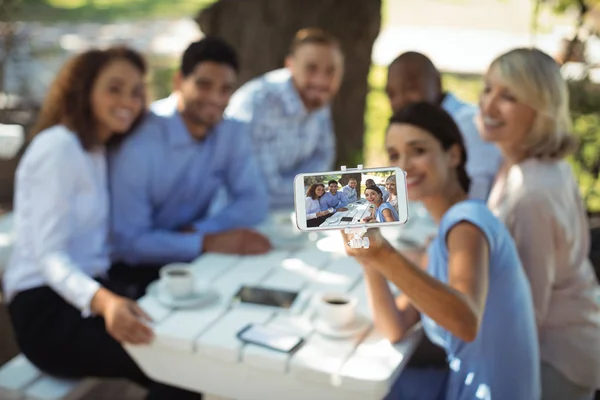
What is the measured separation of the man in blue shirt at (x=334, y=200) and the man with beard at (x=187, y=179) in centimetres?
119

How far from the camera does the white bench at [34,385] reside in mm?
2355

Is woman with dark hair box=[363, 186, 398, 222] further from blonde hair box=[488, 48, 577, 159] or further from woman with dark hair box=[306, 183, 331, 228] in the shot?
blonde hair box=[488, 48, 577, 159]

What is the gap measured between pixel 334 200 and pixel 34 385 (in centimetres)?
142

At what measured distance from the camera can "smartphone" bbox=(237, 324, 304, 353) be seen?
6.53ft

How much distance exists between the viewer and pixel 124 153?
9.78 feet

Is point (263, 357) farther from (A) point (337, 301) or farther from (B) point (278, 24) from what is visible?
(B) point (278, 24)

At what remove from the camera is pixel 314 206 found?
1.59 m

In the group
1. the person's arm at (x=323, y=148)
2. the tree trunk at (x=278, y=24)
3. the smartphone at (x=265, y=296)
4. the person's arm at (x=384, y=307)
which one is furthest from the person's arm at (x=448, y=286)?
the tree trunk at (x=278, y=24)

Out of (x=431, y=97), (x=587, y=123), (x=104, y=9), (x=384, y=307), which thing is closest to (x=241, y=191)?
(x=431, y=97)

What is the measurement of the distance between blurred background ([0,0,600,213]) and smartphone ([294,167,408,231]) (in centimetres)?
280

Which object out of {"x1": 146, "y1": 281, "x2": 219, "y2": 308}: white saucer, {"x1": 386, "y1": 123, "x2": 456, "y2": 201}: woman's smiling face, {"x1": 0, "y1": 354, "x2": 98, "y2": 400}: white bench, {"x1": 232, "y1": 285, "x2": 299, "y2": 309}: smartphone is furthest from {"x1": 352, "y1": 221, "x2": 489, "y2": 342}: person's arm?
{"x1": 0, "y1": 354, "x2": 98, "y2": 400}: white bench

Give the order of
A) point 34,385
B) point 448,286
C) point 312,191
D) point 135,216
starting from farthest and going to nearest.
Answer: point 135,216, point 34,385, point 448,286, point 312,191

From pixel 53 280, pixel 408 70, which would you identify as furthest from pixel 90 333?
pixel 408 70

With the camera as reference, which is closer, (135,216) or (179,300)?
(179,300)
